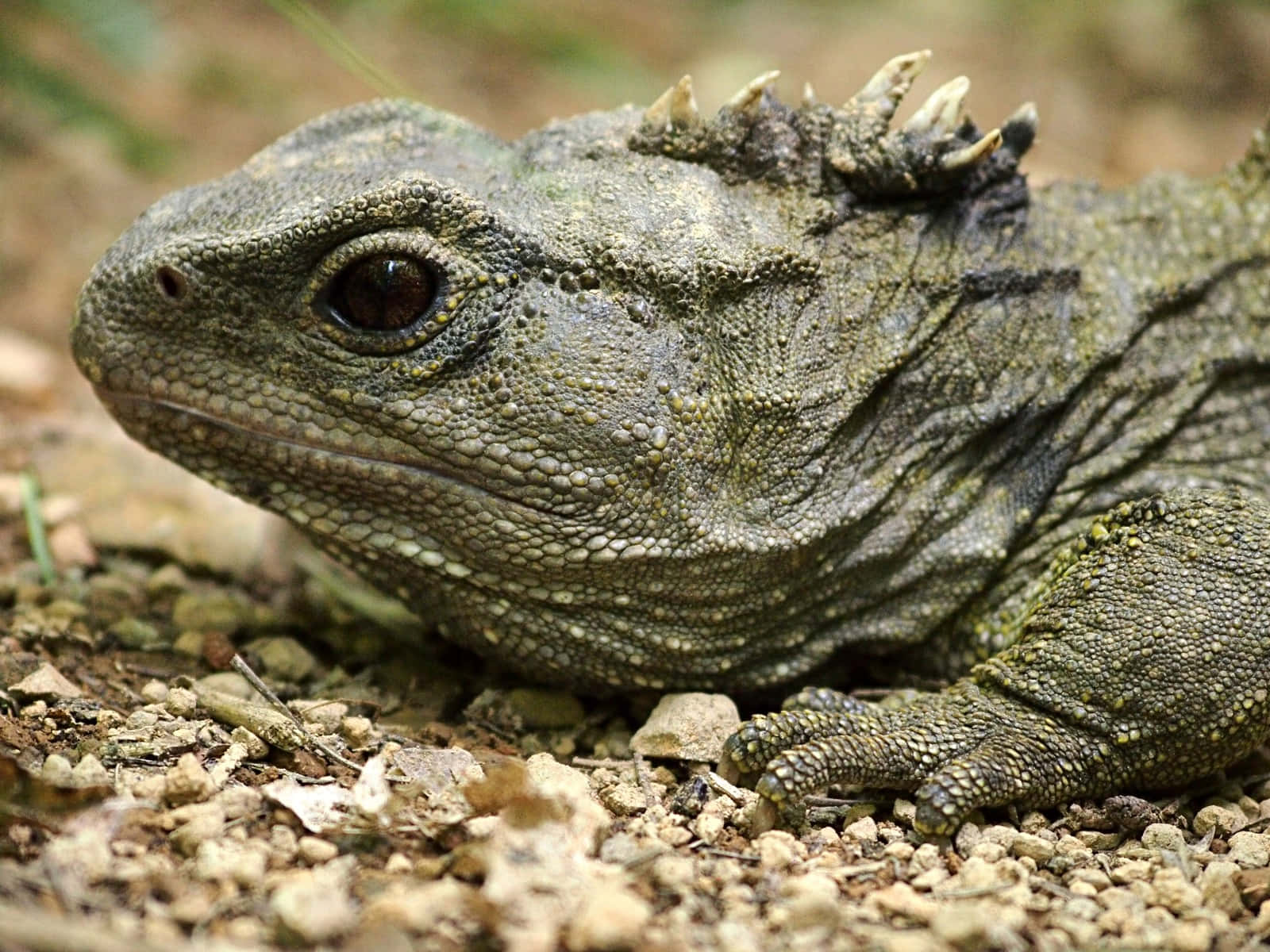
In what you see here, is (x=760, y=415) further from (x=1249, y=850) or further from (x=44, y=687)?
(x=44, y=687)

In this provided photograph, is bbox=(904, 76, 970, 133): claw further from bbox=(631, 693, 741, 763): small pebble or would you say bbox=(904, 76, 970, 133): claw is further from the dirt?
the dirt

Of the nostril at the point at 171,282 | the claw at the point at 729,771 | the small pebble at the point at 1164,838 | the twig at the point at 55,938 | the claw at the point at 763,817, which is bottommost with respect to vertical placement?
the twig at the point at 55,938

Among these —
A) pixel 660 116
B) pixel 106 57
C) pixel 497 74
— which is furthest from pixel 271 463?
pixel 497 74

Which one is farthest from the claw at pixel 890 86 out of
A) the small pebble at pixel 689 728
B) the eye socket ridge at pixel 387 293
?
the small pebble at pixel 689 728

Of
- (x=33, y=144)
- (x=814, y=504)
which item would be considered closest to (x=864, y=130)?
(x=814, y=504)

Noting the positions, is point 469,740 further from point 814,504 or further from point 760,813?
point 814,504

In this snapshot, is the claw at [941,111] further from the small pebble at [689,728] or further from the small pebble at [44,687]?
the small pebble at [44,687]
